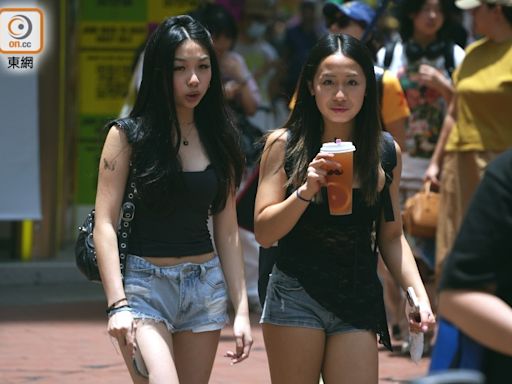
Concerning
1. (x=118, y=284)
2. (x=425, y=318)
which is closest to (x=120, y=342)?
(x=118, y=284)

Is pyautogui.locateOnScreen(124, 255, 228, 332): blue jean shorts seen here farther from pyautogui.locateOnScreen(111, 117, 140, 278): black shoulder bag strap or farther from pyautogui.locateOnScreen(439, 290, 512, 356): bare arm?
pyautogui.locateOnScreen(439, 290, 512, 356): bare arm

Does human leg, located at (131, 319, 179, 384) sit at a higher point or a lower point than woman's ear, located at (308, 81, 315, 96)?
lower

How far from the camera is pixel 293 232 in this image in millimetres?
4754

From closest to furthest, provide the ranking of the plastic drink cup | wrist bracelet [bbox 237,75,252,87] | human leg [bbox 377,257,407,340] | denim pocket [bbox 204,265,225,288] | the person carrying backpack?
the plastic drink cup
denim pocket [bbox 204,265,225,288]
the person carrying backpack
human leg [bbox 377,257,407,340]
wrist bracelet [bbox 237,75,252,87]

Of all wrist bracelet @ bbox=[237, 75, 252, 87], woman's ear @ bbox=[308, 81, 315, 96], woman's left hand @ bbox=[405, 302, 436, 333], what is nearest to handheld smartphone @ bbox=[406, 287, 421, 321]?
woman's left hand @ bbox=[405, 302, 436, 333]

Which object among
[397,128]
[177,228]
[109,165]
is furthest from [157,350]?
[397,128]

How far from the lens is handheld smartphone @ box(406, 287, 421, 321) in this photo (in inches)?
181

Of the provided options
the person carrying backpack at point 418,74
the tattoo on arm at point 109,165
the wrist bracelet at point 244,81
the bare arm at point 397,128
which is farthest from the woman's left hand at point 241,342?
the wrist bracelet at point 244,81

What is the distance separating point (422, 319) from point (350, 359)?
0.93ft

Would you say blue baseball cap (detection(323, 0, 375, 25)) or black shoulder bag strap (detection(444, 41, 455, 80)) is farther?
black shoulder bag strap (detection(444, 41, 455, 80))

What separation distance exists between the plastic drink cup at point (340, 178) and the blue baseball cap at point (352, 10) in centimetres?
314

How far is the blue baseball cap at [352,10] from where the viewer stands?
752cm

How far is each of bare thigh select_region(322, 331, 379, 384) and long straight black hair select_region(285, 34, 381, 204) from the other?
19.3 inches

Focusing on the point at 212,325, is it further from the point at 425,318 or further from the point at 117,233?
the point at 425,318
